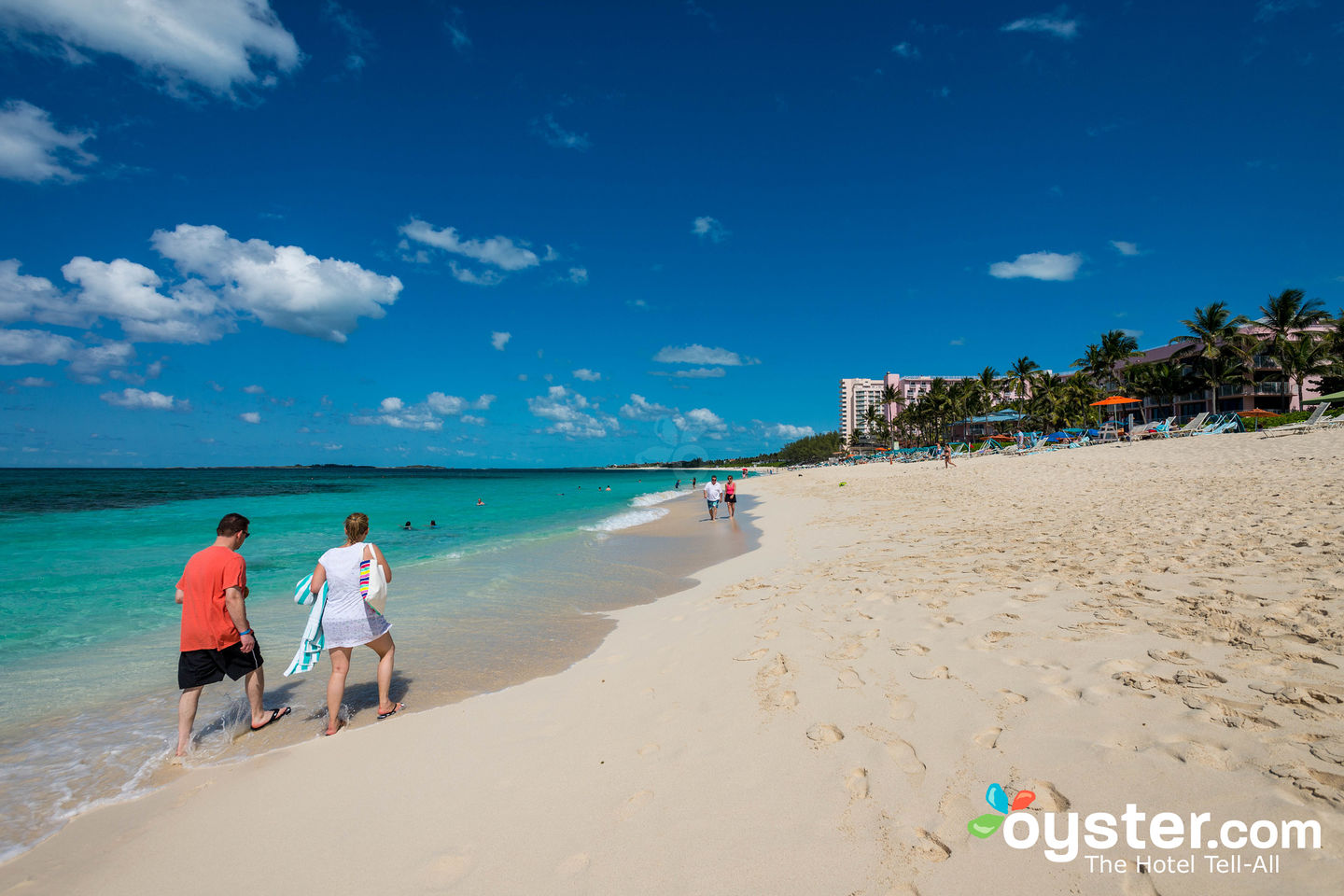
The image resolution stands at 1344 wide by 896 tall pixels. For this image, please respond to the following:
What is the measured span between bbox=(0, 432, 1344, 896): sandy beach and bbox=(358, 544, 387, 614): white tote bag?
1065mm

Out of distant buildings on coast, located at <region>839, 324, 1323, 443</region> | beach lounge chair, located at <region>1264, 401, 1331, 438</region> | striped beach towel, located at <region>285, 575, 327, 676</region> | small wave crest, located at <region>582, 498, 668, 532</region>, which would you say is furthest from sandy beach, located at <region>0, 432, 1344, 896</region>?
distant buildings on coast, located at <region>839, 324, 1323, 443</region>

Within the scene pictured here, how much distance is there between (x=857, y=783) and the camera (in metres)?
2.84

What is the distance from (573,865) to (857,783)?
4.83 ft

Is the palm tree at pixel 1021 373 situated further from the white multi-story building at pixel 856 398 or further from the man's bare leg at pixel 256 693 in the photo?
the white multi-story building at pixel 856 398

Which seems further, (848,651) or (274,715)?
(274,715)

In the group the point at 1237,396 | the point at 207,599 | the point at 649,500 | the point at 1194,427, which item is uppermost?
the point at 1237,396

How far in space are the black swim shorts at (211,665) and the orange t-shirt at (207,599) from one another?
6 cm

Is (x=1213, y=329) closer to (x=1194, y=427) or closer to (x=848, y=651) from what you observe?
(x=1194, y=427)

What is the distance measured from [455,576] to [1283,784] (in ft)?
39.5

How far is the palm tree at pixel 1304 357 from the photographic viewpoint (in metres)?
45.1

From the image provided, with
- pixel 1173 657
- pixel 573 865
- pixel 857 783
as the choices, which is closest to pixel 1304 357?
pixel 1173 657

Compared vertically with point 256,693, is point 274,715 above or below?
below

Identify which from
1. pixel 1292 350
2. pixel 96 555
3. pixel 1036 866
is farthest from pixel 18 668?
pixel 1292 350

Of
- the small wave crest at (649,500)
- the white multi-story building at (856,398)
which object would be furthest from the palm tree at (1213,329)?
the white multi-story building at (856,398)
